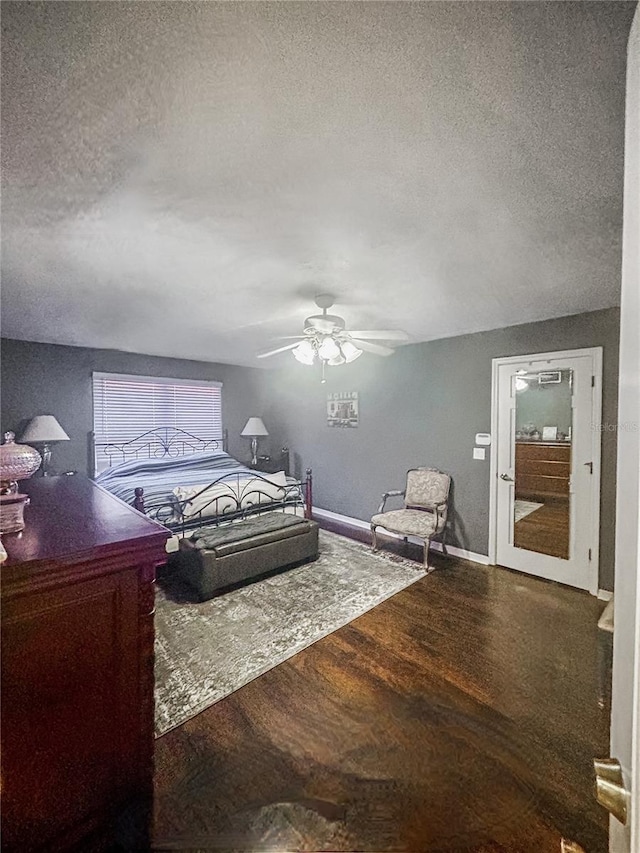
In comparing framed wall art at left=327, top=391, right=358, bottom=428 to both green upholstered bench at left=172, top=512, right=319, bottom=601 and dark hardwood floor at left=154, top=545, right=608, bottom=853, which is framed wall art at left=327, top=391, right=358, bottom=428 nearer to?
green upholstered bench at left=172, top=512, right=319, bottom=601

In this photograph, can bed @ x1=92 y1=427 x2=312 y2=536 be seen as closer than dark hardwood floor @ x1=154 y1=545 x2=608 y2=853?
No

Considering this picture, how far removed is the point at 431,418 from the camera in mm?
4324

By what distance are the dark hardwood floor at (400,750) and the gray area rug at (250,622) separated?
0.13 m

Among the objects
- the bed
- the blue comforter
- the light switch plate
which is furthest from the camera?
the light switch plate

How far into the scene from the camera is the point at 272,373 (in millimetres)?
6457

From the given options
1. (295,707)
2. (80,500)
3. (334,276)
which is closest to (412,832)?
(295,707)


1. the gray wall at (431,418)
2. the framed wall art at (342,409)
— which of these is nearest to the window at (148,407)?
the gray wall at (431,418)

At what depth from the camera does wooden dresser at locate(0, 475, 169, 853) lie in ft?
3.15

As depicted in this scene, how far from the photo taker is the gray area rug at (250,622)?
2020mm

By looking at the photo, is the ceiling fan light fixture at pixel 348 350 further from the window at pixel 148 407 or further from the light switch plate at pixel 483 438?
the window at pixel 148 407

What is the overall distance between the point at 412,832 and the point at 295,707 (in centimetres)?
73

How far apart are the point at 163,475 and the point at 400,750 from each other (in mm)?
3817

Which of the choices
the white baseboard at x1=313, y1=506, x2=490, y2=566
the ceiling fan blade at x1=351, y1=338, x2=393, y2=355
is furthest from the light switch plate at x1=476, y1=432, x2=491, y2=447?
the ceiling fan blade at x1=351, y1=338, x2=393, y2=355

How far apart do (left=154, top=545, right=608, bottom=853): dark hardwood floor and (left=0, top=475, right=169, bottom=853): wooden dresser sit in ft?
1.14
